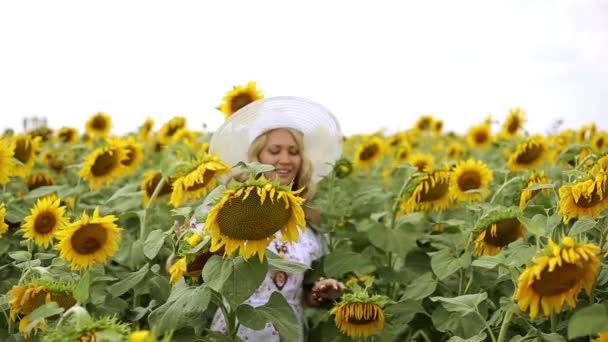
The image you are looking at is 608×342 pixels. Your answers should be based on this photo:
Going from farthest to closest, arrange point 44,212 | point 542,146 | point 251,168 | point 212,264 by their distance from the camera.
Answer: point 542,146 < point 44,212 < point 212,264 < point 251,168

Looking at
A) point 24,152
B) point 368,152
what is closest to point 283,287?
point 24,152

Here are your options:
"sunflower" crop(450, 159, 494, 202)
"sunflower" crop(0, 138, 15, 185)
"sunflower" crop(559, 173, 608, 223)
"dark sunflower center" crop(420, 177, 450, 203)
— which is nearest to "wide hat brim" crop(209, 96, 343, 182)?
"dark sunflower center" crop(420, 177, 450, 203)

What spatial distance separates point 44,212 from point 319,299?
3.63 feet

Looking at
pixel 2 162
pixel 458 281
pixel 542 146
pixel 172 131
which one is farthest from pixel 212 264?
pixel 172 131

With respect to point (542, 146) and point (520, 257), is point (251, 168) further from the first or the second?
point (542, 146)

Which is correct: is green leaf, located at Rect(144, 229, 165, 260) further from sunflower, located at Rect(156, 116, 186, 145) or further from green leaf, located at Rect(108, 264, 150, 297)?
sunflower, located at Rect(156, 116, 186, 145)

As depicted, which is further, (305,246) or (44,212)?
(305,246)

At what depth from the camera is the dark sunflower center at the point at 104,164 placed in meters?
3.54

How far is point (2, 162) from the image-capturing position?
3094 mm

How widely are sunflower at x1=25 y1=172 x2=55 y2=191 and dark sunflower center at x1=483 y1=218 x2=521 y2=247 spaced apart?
2.49 m

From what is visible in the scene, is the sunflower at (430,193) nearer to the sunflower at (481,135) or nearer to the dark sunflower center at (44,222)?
the dark sunflower center at (44,222)

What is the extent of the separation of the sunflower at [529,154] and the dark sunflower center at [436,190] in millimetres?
830

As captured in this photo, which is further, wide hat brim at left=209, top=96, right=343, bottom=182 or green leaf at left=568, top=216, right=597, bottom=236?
wide hat brim at left=209, top=96, right=343, bottom=182

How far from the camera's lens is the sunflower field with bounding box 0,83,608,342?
1904 millimetres
